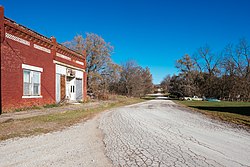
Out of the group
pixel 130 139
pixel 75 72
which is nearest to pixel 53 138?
pixel 130 139

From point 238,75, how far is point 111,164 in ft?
175

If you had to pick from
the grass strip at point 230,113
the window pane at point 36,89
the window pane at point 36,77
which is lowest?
the grass strip at point 230,113

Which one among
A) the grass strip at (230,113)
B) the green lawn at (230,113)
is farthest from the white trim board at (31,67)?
the green lawn at (230,113)

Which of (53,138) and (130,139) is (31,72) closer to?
(53,138)

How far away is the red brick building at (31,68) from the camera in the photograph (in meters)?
12.4

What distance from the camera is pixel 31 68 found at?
14.7m

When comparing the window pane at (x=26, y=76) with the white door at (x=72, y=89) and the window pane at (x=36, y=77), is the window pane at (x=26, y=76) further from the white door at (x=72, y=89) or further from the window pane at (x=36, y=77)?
the white door at (x=72, y=89)

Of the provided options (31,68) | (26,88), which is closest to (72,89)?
(31,68)

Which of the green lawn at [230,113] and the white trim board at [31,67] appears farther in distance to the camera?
the white trim board at [31,67]

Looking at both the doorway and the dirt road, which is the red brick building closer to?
the doorway

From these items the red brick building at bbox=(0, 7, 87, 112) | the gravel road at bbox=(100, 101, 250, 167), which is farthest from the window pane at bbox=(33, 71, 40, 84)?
the gravel road at bbox=(100, 101, 250, 167)

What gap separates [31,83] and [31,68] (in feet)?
4.22

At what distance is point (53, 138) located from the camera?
237 inches

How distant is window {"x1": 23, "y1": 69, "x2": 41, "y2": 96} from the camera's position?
46.8 feet
